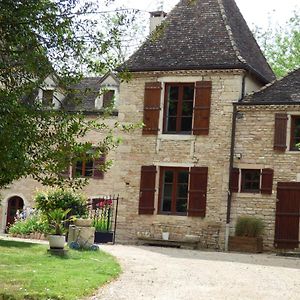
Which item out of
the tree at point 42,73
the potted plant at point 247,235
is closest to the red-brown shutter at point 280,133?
the potted plant at point 247,235

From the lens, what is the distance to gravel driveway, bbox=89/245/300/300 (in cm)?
1033

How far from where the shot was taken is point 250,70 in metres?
21.0

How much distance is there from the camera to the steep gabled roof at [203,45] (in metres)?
21.2

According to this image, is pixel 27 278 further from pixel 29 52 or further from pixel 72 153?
pixel 29 52

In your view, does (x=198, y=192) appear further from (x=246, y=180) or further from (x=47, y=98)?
(x=47, y=98)

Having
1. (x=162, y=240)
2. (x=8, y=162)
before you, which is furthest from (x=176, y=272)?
(x=162, y=240)

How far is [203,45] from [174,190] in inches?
187

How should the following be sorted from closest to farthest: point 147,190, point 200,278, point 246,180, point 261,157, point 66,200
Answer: point 200,278, point 261,157, point 246,180, point 66,200, point 147,190

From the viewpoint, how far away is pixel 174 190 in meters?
21.2

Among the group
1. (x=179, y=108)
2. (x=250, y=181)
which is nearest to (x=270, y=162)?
(x=250, y=181)

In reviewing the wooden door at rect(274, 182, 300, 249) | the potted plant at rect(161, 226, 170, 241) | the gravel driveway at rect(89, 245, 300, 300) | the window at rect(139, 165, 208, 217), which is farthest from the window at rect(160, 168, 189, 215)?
the gravel driveway at rect(89, 245, 300, 300)

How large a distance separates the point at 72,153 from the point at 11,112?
55.2 inches

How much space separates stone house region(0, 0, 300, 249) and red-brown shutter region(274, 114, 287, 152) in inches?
1.2

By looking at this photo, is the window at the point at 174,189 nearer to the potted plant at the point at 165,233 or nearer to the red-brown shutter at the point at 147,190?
the red-brown shutter at the point at 147,190
